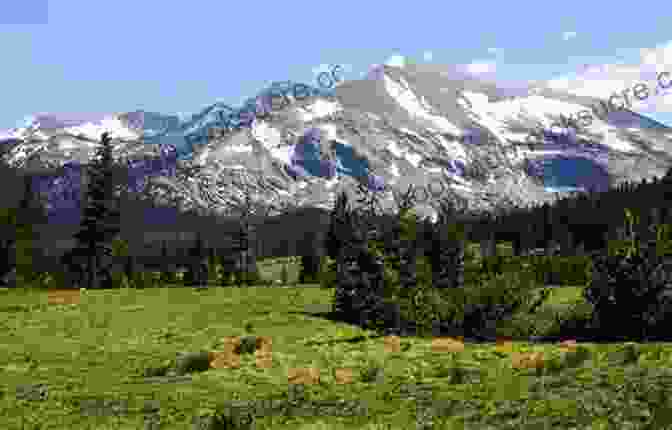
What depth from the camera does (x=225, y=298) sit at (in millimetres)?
64875

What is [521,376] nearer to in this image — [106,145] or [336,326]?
[336,326]

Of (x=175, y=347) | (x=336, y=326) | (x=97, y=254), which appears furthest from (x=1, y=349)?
(x=97, y=254)

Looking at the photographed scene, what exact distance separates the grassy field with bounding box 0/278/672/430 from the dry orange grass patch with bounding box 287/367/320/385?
36mm

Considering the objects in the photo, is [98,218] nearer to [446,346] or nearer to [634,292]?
[634,292]

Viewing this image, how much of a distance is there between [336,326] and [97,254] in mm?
53843

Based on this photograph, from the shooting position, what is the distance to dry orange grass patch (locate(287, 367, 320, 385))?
22994mm

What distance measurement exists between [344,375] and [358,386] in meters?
1.53

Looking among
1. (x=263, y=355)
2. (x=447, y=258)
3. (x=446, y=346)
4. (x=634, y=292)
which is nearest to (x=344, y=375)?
(x=446, y=346)

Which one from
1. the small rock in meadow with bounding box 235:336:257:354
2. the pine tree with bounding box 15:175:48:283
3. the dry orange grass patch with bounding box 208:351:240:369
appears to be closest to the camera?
the dry orange grass patch with bounding box 208:351:240:369

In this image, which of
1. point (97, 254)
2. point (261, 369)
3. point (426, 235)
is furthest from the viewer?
point (97, 254)

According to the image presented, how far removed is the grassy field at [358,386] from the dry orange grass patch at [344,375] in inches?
1.2

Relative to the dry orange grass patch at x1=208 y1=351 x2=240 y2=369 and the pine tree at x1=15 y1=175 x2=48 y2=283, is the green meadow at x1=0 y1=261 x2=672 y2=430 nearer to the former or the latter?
the dry orange grass patch at x1=208 y1=351 x2=240 y2=369

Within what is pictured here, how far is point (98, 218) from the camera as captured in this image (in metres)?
90.6

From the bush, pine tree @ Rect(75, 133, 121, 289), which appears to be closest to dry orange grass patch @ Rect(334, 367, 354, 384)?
the bush
